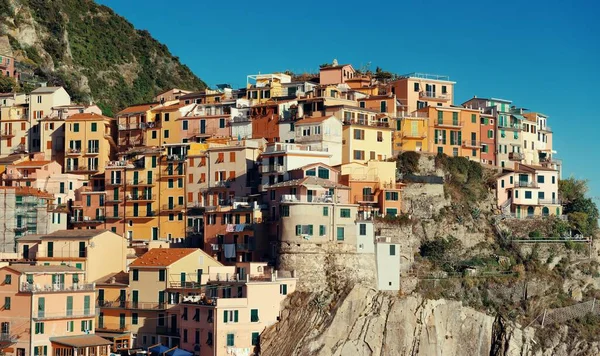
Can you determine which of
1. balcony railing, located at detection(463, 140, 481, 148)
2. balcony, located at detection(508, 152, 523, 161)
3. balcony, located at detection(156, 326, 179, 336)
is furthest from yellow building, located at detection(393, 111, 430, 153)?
balcony, located at detection(156, 326, 179, 336)

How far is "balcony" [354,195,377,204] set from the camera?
81250 mm

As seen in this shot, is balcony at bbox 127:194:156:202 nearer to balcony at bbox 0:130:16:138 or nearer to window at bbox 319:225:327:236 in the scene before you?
balcony at bbox 0:130:16:138

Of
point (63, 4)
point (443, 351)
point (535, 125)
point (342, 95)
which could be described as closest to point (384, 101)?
point (342, 95)

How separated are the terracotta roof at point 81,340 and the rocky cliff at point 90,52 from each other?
46.7 m

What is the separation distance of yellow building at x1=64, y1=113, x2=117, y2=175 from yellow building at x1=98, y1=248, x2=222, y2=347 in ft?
59.9

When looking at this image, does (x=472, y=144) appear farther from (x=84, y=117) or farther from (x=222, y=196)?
(x=84, y=117)

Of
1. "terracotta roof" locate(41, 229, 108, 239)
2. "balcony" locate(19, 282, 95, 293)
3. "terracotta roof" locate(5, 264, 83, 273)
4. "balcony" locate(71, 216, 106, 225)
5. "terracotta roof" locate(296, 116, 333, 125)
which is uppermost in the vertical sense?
"terracotta roof" locate(296, 116, 333, 125)

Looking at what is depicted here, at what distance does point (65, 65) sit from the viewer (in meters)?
130

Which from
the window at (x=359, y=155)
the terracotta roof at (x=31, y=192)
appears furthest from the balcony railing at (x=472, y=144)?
the terracotta roof at (x=31, y=192)

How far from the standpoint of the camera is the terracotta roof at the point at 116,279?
259 feet

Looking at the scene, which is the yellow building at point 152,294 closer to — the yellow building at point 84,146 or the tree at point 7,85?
the yellow building at point 84,146

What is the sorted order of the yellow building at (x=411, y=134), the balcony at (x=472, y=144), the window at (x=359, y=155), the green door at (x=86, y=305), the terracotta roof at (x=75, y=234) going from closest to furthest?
the green door at (x=86, y=305) → the terracotta roof at (x=75, y=234) → the window at (x=359, y=155) → the yellow building at (x=411, y=134) → the balcony at (x=472, y=144)

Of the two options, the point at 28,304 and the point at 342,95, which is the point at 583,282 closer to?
the point at 342,95

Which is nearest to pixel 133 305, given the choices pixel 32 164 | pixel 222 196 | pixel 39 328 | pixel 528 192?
pixel 39 328
